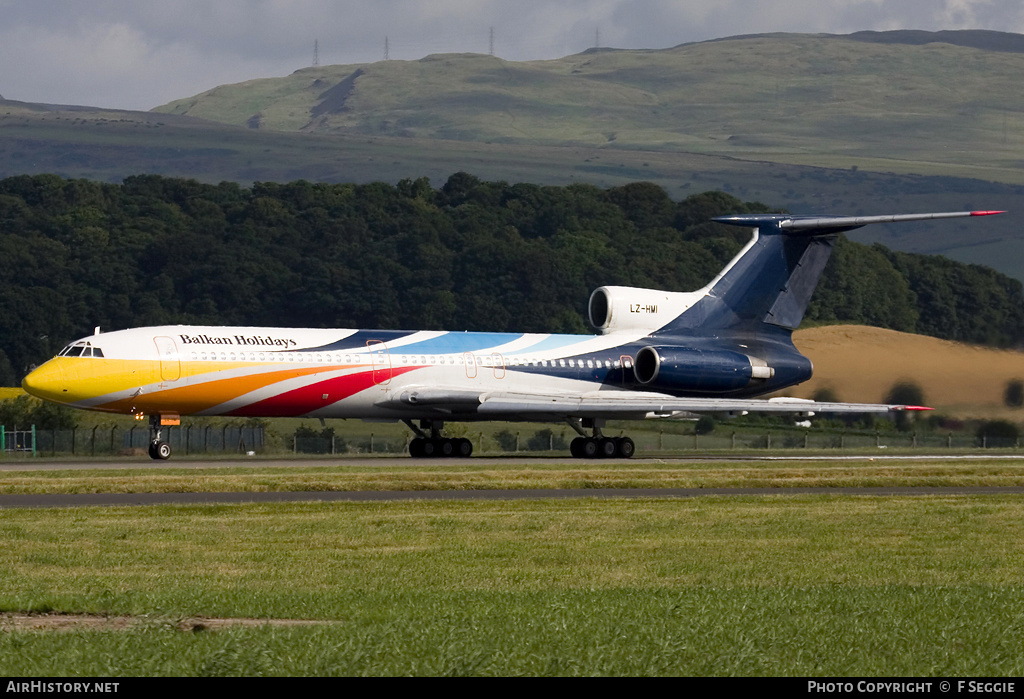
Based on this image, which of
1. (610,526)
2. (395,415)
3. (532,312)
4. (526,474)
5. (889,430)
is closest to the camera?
(610,526)

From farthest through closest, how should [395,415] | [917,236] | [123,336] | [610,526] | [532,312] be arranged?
[917,236]
[532,312]
[395,415]
[123,336]
[610,526]

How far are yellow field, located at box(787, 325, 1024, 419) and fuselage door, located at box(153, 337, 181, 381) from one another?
73.2 feet

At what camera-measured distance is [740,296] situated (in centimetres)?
5144

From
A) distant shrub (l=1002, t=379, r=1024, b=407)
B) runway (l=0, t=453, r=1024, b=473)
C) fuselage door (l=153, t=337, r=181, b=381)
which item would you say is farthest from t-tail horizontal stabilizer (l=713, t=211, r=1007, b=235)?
fuselage door (l=153, t=337, r=181, b=381)

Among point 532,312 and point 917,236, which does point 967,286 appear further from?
point 917,236

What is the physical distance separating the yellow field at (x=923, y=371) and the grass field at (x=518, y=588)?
955 inches

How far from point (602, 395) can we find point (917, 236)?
505 feet

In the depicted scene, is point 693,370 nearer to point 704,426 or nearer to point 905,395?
point 905,395

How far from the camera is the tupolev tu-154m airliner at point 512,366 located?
41125mm

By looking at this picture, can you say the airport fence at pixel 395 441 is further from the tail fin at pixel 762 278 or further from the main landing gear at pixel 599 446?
the tail fin at pixel 762 278

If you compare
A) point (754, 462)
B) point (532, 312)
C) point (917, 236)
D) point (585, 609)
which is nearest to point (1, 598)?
point (585, 609)

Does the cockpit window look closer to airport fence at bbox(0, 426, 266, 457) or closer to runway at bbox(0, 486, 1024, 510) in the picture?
airport fence at bbox(0, 426, 266, 457)

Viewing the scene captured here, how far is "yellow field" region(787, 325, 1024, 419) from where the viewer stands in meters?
49.8

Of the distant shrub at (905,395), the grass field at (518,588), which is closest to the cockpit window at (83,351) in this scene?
the grass field at (518,588)
